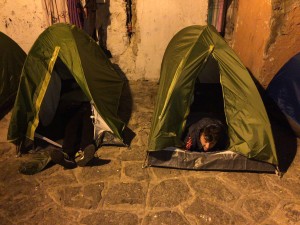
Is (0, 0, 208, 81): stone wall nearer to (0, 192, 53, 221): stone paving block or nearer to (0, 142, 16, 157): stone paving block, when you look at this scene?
(0, 142, 16, 157): stone paving block

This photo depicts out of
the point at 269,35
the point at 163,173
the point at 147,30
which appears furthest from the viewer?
the point at 147,30

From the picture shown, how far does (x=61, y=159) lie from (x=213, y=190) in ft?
7.22

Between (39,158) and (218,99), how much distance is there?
3547mm

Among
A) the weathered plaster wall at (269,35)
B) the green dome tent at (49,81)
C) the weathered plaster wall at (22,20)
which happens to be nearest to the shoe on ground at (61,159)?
the green dome tent at (49,81)

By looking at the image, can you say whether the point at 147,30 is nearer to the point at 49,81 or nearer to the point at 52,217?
the point at 49,81

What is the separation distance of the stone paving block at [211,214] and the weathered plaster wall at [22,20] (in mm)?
4981

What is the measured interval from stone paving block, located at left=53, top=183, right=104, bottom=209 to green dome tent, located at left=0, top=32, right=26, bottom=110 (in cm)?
268

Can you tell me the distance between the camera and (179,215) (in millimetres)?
4051

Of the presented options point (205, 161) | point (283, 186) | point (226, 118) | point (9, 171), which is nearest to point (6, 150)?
point (9, 171)

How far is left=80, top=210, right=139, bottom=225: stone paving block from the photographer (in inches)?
156

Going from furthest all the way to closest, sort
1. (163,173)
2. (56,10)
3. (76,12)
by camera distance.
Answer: (56,10), (76,12), (163,173)

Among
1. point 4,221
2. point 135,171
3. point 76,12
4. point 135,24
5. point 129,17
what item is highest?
point 76,12

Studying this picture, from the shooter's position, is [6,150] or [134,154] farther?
[6,150]

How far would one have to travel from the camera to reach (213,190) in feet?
14.5
